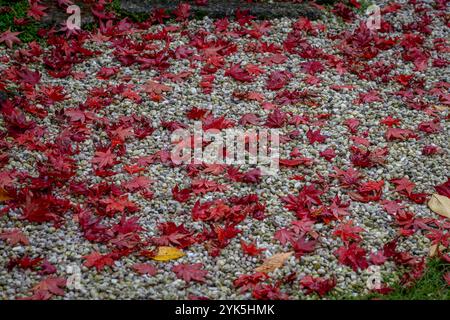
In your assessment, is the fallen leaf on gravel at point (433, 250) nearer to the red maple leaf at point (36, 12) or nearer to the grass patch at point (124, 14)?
the grass patch at point (124, 14)

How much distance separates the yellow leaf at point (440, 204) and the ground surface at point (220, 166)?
0.13ft

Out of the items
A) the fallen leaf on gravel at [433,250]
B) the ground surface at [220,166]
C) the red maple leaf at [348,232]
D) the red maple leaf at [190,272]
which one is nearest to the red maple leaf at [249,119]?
the ground surface at [220,166]

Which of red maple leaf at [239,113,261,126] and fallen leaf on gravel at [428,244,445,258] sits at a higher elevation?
red maple leaf at [239,113,261,126]

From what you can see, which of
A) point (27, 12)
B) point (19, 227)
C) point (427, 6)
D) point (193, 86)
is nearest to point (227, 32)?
point (193, 86)

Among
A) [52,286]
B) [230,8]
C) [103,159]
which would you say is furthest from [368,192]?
[230,8]

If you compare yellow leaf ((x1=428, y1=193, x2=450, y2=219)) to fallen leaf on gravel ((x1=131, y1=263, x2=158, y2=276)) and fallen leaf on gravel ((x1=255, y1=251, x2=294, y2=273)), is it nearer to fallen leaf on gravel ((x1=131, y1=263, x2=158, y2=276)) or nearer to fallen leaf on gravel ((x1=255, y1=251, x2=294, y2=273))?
fallen leaf on gravel ((x1=255, y1=251, x2=294, y2=273))

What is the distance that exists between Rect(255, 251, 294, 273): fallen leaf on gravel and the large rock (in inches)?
125

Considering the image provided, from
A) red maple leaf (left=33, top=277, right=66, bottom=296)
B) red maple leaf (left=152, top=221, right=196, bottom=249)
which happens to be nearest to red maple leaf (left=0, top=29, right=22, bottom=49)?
red maple leaf (left=152, top=221, right=196, bottom=249)

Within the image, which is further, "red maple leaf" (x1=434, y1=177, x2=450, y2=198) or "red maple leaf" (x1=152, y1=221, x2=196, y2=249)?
"red maple leaf" (x1=434, y1=177, x2=450, y2=198)

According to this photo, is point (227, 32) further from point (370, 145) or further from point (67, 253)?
point (67, 253)

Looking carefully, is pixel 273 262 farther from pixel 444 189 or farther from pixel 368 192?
pixel 444 189

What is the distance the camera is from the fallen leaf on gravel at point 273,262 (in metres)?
3.51

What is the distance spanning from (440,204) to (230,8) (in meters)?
3.08

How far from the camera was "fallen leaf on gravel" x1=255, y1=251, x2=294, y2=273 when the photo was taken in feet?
11.5
